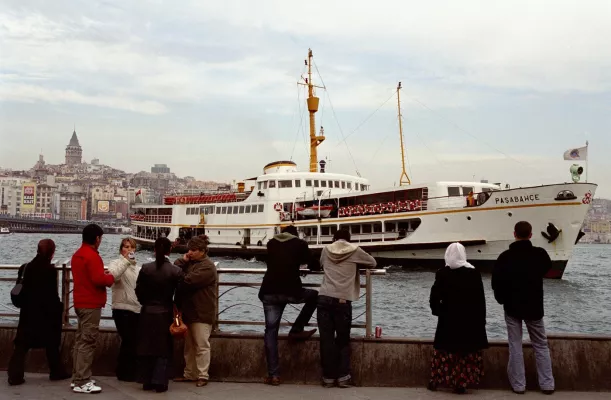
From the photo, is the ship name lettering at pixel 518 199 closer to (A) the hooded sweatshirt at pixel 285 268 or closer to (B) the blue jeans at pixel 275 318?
(B) the blue jeans at pixel 275 318

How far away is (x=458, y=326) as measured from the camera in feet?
19.1

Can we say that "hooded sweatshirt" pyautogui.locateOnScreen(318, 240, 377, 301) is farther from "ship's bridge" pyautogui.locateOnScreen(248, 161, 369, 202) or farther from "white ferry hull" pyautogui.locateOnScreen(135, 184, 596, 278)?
"ship's bridge" pyautogui.locateOnScreen(248, 161, 369, 202)

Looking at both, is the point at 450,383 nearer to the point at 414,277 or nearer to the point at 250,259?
the point at 414,277

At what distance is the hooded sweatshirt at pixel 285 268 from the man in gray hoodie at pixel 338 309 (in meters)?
0.27

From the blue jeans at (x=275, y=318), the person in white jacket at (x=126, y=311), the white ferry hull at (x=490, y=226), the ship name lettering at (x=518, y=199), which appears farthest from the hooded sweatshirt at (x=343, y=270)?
the ship name lettering at (x=518, y=199)

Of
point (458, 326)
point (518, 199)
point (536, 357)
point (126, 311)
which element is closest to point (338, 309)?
point (458, 326)

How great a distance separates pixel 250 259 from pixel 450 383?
37625mm

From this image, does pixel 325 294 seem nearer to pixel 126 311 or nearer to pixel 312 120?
pixel 126 311

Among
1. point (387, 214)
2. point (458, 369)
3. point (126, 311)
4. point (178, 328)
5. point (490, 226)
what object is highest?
point (387, 214)

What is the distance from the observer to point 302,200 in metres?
39.2

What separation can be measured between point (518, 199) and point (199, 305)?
24.8 meters

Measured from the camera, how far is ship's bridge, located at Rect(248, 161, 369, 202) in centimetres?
4088

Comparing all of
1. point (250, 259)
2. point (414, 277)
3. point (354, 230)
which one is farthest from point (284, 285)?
point (250, 259)

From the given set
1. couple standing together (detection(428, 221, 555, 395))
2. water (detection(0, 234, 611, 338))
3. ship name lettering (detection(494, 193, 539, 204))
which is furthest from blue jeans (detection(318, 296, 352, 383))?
ship name lettering (detection(494, 193, 539, 204))
